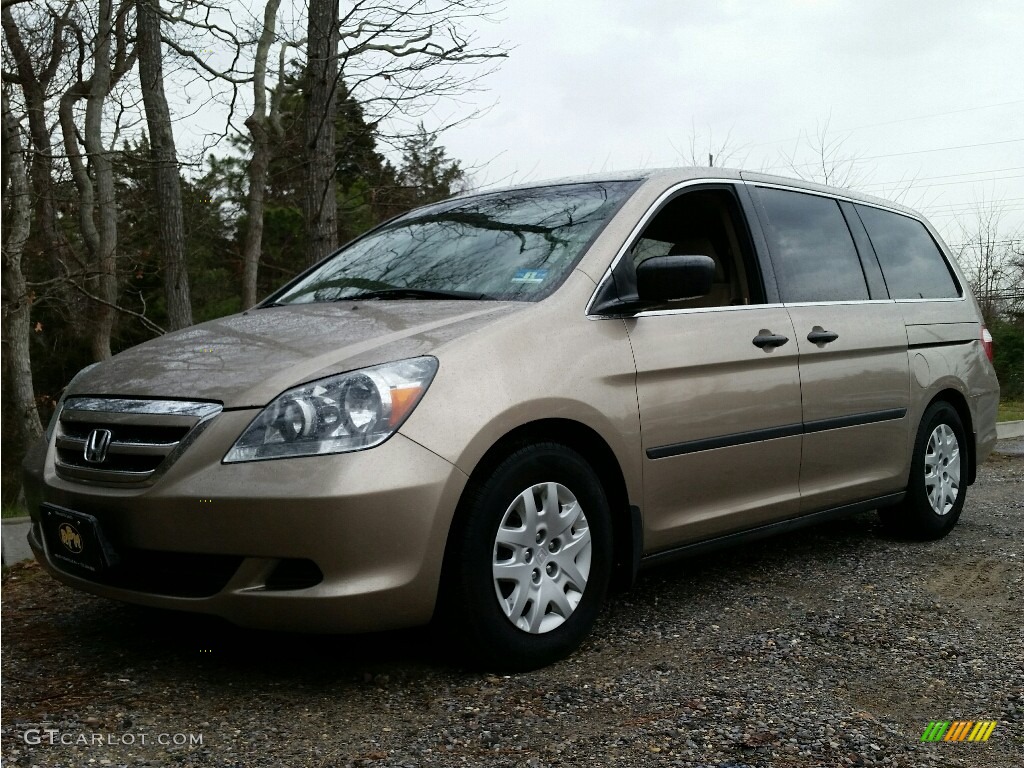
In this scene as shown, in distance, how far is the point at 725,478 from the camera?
3.97 m

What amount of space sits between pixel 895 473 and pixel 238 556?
11.2ft

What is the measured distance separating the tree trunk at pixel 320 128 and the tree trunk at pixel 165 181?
510 cm

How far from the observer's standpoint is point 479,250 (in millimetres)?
3980

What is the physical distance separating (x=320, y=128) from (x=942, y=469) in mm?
6340

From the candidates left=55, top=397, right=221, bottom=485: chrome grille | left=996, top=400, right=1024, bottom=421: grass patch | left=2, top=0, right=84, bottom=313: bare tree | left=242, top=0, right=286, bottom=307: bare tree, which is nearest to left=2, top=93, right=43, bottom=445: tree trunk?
left=2, top=0, right=84, bottom=313: bare tree

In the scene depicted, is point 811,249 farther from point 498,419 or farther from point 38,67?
point 38,67

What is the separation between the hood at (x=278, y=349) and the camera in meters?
3.03

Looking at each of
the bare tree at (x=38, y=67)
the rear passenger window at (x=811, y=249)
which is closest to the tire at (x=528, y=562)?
the rear passenger window at (x=811, y=249)

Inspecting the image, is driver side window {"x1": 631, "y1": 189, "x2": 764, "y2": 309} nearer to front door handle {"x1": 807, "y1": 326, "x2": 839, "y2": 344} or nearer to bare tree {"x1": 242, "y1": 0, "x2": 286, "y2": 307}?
front door handle {"x1": 807, "y1": 326, "x2": 839, "y2": 344}

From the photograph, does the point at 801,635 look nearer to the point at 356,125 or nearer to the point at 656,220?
the point at 656,220

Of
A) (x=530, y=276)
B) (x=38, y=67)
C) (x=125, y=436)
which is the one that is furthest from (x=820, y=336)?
(x=38, y=67)

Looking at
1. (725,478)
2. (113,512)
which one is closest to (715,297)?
(725,478)

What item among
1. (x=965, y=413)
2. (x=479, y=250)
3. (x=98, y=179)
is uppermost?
(x=98, y=179)

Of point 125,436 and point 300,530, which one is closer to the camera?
point 300,530
